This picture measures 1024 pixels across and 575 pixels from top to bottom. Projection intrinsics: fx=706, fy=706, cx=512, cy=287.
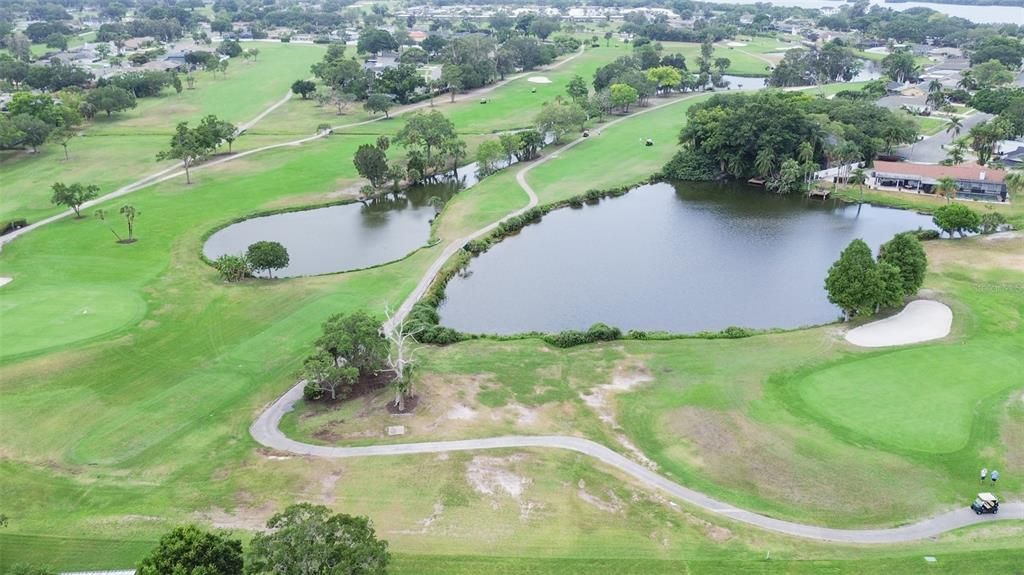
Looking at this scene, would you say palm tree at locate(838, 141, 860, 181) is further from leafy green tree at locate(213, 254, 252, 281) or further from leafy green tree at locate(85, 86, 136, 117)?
→ leafy green tree at locate(85, 86, 136, 117)

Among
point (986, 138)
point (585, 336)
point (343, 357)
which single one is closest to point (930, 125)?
point (986, 138)

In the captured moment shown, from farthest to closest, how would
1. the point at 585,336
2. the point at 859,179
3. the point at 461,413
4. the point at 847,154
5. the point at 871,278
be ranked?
the point at 847,154 → the point at 859,179 → the point at 585,336 → the point at 871,278 → the point at 461,413

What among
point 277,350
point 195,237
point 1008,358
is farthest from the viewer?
point 195,237

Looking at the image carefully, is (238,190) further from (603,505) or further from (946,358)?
(946,358)

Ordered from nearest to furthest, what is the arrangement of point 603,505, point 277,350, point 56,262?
point 603,505 < point 277,350 < point 56,262

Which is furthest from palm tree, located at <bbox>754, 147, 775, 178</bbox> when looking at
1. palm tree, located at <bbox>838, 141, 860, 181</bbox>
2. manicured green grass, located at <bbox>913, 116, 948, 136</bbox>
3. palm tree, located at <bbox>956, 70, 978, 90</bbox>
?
palm tree, located at <bbox>956, 70, 978, 90</bbox>

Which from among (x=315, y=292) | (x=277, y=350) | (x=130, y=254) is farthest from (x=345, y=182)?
(x=277, y=350)

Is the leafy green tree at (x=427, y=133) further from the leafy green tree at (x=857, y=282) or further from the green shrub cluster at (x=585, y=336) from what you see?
the leafy green tree at (x=857, y=282)

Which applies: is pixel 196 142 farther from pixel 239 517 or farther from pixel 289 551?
pixel 289 551
